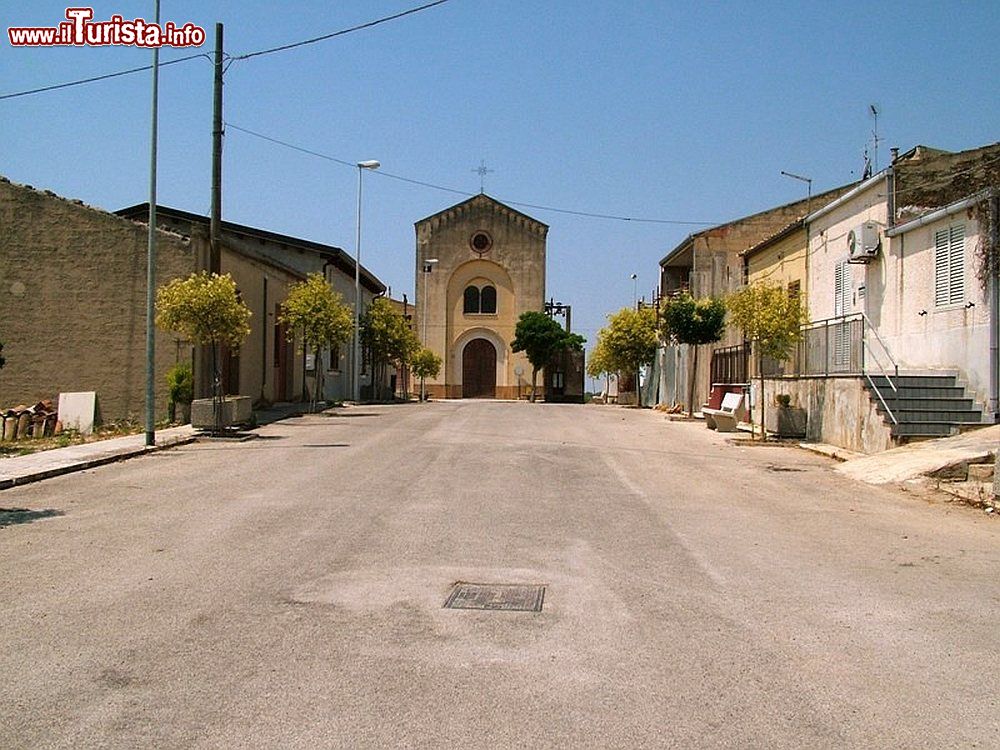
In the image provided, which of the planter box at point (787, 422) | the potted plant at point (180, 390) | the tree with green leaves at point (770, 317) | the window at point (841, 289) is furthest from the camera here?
the potted plant at point (180, 390)

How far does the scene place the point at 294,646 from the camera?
5.86 metres

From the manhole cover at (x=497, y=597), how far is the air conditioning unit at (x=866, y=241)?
16258 millimetres

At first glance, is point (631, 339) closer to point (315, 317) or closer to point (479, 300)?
point (315, 317)

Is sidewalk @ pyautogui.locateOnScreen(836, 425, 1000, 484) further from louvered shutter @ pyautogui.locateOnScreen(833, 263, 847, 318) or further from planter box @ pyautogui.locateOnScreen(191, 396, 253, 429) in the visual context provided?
planter box @ pyautogui.locateOnScreen(191, 396, 253, 429)

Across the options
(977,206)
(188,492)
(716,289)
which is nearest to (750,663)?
(188,492)

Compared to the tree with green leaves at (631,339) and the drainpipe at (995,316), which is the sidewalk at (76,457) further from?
the tree with green leaves at (631,339)

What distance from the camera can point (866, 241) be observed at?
21188 mm

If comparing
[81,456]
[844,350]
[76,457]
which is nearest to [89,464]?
[76,457]

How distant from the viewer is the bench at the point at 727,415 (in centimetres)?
2612

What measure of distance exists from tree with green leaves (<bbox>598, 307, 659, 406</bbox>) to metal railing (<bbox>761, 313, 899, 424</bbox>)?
23.8 meters

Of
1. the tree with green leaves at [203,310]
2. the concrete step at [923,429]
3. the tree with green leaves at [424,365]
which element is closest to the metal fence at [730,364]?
the concrete step at [923,429]

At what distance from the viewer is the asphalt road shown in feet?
15.5

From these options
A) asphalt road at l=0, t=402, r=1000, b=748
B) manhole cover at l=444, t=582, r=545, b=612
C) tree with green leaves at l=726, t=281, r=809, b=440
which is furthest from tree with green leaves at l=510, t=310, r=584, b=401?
manhole cover at l=444, t=582, r=545, b=612

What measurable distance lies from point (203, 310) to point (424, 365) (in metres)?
41.8
